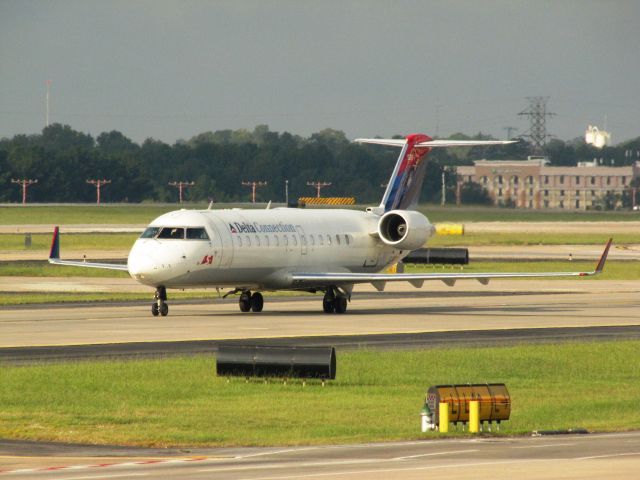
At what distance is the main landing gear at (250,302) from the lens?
56406 mm

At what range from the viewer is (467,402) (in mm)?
26438

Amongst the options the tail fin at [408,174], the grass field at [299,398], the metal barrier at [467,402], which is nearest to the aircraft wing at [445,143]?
the tail fin at [408,174]

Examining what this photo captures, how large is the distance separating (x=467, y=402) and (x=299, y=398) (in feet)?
18.8

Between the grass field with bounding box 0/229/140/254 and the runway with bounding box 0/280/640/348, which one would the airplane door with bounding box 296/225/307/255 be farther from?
the grass field with bounding box 0/229/140/254

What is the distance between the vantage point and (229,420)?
28.3 meters

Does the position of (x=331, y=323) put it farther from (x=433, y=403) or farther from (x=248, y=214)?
(x=433, y=403)

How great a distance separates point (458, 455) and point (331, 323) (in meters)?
27.9

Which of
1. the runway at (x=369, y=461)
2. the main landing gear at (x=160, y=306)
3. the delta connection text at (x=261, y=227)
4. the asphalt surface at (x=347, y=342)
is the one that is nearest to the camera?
the runway at (x=369, y=461)

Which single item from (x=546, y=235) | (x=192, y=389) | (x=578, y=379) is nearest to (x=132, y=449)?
(x=192, y=389)

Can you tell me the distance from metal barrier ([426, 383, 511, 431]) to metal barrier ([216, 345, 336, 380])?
6693mm

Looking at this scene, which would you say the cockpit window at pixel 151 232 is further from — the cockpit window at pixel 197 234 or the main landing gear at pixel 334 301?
the main landing gear at pixel 334 301

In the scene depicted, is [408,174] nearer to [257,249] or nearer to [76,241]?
[257,249]

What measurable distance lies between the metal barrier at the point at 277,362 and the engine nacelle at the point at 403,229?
25.3 metres

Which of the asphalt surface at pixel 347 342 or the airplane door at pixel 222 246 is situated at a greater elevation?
the airplane door at pixel 222 246
